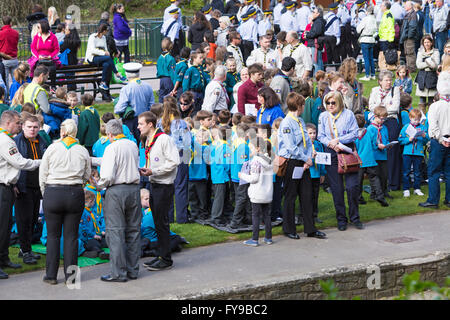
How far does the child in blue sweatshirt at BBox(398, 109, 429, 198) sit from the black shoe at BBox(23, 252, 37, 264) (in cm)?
629

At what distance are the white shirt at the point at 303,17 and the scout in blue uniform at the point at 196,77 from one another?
7437mm

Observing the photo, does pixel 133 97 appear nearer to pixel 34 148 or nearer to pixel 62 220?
pixel 34 148

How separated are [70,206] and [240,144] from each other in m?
3.08

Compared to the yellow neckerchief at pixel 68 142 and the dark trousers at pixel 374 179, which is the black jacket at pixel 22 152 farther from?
the dark trousers at pixel 374 179

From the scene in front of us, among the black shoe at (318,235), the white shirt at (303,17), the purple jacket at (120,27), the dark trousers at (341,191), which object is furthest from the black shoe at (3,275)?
the white shirt at (303,17)

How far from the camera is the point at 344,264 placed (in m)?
9.61

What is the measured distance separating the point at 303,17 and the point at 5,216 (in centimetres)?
1397

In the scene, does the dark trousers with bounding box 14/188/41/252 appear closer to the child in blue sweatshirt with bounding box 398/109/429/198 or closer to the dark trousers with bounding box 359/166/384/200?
the dark trousers with bounding box 359/166/384/200

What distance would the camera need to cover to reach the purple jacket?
20.5 m

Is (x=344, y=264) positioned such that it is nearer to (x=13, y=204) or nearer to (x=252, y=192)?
(x=252, y=192)

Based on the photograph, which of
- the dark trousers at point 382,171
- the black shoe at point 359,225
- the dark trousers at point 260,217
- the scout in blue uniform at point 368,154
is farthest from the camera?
the dark trousers at point 382,171

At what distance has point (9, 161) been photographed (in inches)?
360

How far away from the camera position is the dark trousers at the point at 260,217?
10.3 meters
